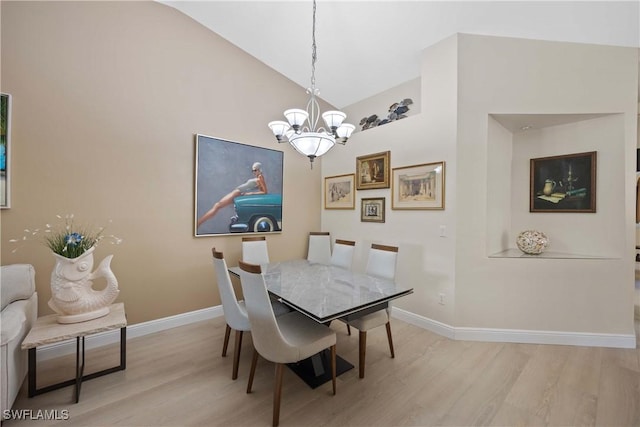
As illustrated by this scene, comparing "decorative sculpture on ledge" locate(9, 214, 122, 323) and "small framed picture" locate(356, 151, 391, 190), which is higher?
"small framed picture" locate(356, 151, 391, 190)

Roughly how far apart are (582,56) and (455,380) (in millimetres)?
3311

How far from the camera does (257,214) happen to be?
3688mm

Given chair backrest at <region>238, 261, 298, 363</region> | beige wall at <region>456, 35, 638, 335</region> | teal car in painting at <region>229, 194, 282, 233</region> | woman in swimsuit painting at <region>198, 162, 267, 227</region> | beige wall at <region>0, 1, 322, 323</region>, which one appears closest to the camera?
chair backrest at <region>238, 261, 298, 363</region>

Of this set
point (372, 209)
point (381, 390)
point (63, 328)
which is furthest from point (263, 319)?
point (372, 209)

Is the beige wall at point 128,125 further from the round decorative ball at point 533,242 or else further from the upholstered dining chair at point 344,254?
the round decorative ball at point 533,242

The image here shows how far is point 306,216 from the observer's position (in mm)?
4320

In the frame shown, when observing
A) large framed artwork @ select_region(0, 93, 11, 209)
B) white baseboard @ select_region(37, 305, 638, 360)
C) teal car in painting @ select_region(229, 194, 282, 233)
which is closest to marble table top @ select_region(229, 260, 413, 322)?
teal car in painting @ select_region(229, 194, 282, 233)

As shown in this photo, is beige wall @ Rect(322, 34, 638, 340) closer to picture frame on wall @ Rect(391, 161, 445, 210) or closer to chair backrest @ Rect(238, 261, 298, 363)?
picture frame on wall @ Rect(391, 161, 445, 210)

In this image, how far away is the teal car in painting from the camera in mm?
3520

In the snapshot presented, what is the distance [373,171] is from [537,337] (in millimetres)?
2586

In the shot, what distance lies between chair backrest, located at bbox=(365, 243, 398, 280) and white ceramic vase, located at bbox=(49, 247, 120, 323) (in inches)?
92.9

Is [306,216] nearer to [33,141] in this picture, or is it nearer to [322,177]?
[322,177]

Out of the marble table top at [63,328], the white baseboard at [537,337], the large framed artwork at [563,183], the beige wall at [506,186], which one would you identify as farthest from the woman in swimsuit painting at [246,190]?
the large framed artwork at [563,183]

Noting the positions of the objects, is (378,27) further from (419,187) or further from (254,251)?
(254,251)
